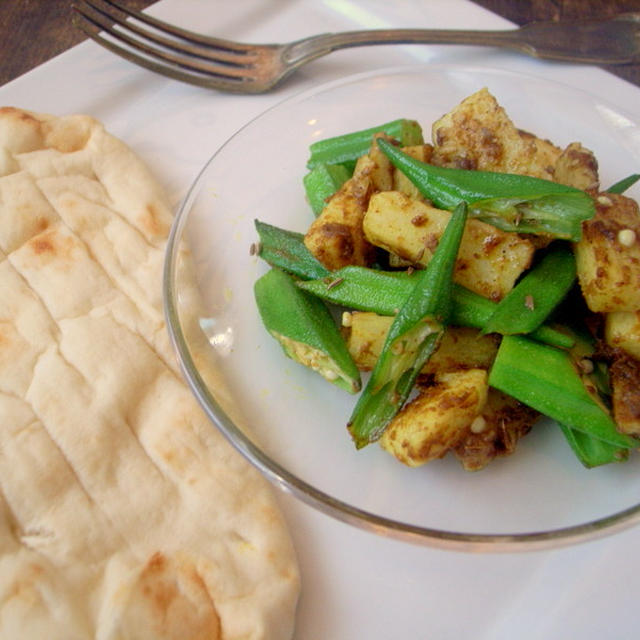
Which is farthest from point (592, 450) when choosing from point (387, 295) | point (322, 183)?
point (322, 183)

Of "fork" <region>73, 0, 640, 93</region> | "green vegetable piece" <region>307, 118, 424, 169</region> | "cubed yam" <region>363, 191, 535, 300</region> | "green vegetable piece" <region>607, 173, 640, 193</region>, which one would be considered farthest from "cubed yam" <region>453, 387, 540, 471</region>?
"fork" <region>73, 0, 640, 93</region>

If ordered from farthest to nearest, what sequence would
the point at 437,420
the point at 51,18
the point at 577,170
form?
the point at 51,18 → the point at 577,170 → the point at 437,420

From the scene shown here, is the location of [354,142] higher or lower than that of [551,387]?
higher

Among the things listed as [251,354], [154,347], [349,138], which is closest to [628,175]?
[349,138]

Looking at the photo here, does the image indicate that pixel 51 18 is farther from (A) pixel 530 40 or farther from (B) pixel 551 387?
(B) pixel 551 387

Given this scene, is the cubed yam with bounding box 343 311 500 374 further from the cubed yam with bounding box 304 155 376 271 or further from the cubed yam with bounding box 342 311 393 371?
the cubed yam with bounding box 304 155 376 271
